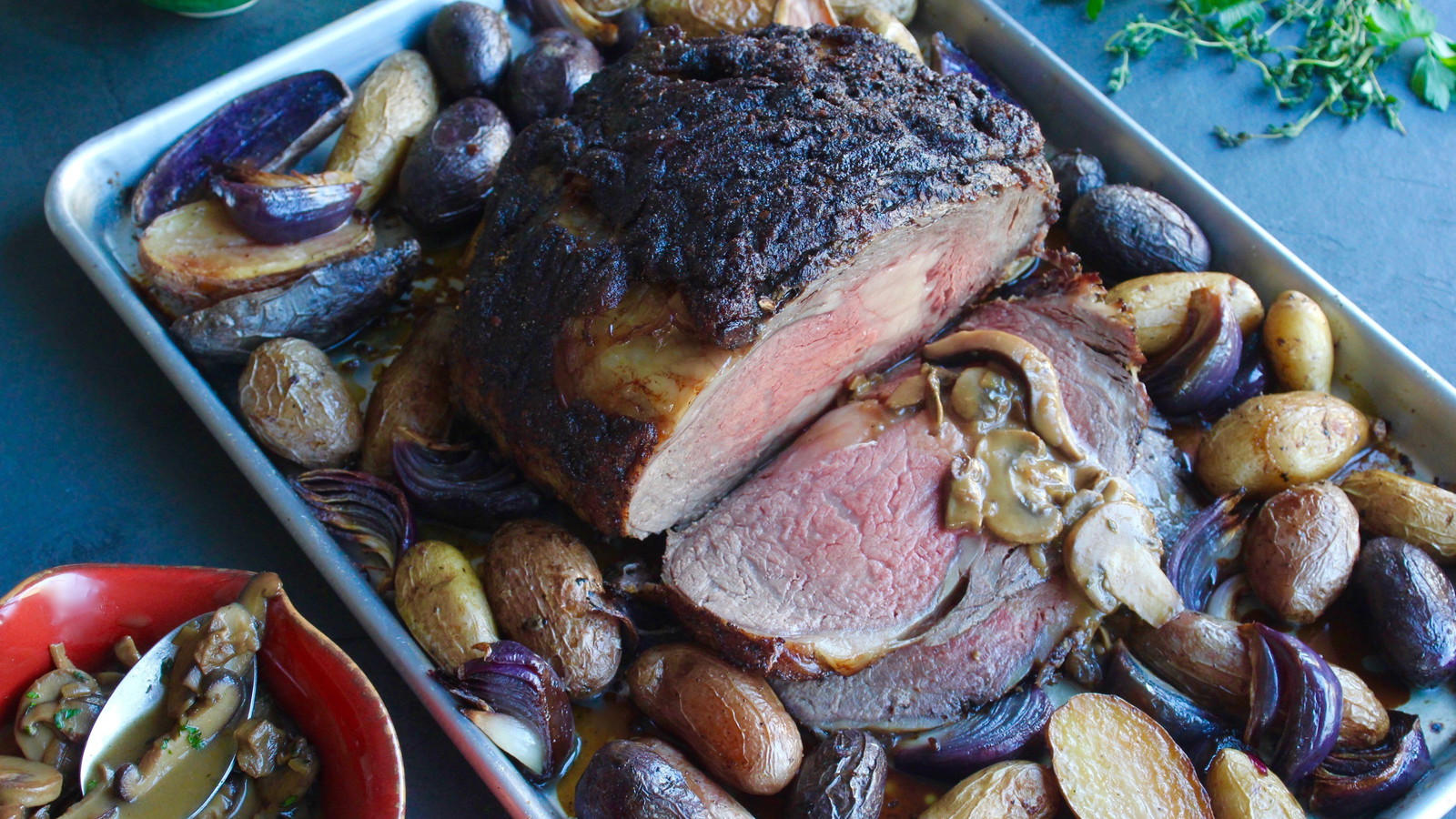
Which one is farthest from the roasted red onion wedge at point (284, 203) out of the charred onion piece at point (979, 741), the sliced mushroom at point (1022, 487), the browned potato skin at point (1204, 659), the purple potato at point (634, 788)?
the browned potato skin at point (1204, 659)

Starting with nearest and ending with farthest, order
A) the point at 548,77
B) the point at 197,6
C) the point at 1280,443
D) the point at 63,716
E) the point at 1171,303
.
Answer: the point at 63,716 < the point at 1280,443 < the point at 1171,303 < the point at 548,77 < the point at 197,6

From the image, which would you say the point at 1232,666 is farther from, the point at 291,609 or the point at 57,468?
the point at 57,468

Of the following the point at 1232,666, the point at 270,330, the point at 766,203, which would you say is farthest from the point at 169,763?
the point at 1232,666

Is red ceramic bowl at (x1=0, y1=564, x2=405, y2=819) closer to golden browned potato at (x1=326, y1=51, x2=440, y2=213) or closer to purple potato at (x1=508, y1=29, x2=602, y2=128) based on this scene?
golden browned potato at (x1=326, y1=51, x2=440, y2=213)

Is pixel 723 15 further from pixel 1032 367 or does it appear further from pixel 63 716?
pixel 63 716

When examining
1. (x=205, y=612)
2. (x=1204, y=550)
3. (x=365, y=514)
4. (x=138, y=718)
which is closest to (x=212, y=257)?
(x=365, y=514)

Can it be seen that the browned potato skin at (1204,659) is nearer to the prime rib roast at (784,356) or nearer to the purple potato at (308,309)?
the prime rib roast at (784,356)

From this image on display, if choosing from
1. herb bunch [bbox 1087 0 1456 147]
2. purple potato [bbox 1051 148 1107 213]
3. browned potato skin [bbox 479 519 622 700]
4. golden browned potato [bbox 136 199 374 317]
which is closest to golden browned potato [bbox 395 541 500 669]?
browned potato skin [bbox 479 519 622 700]
